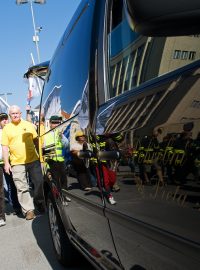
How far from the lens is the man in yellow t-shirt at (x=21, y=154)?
613 cm

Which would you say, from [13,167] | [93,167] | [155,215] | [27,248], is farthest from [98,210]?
[13,167]

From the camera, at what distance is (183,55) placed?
1585 mm

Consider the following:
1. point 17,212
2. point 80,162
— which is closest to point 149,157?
point 80,162

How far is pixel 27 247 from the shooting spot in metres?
4.61

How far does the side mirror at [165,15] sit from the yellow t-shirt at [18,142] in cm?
511

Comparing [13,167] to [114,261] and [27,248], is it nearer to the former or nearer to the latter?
[27,248]

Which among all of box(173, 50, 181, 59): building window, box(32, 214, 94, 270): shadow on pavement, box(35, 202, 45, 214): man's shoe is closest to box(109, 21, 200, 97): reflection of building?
box(173, 50, 181, 59): building window

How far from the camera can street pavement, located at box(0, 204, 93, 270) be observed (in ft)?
13.0

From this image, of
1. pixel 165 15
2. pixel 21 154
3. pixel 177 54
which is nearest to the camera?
pixel 165 15

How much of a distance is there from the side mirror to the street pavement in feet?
9.48

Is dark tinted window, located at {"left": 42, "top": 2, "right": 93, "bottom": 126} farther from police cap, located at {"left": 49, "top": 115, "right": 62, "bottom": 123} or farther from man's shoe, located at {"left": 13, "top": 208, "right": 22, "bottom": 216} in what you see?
man's shoe, located at {"left": 13, "top": 208, "right": 22, "bottom": 216}

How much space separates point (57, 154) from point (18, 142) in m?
2.93

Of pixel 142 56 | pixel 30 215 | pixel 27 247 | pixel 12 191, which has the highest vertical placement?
pixel 142 56

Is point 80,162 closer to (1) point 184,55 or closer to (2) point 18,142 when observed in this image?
(1) point 184,55
